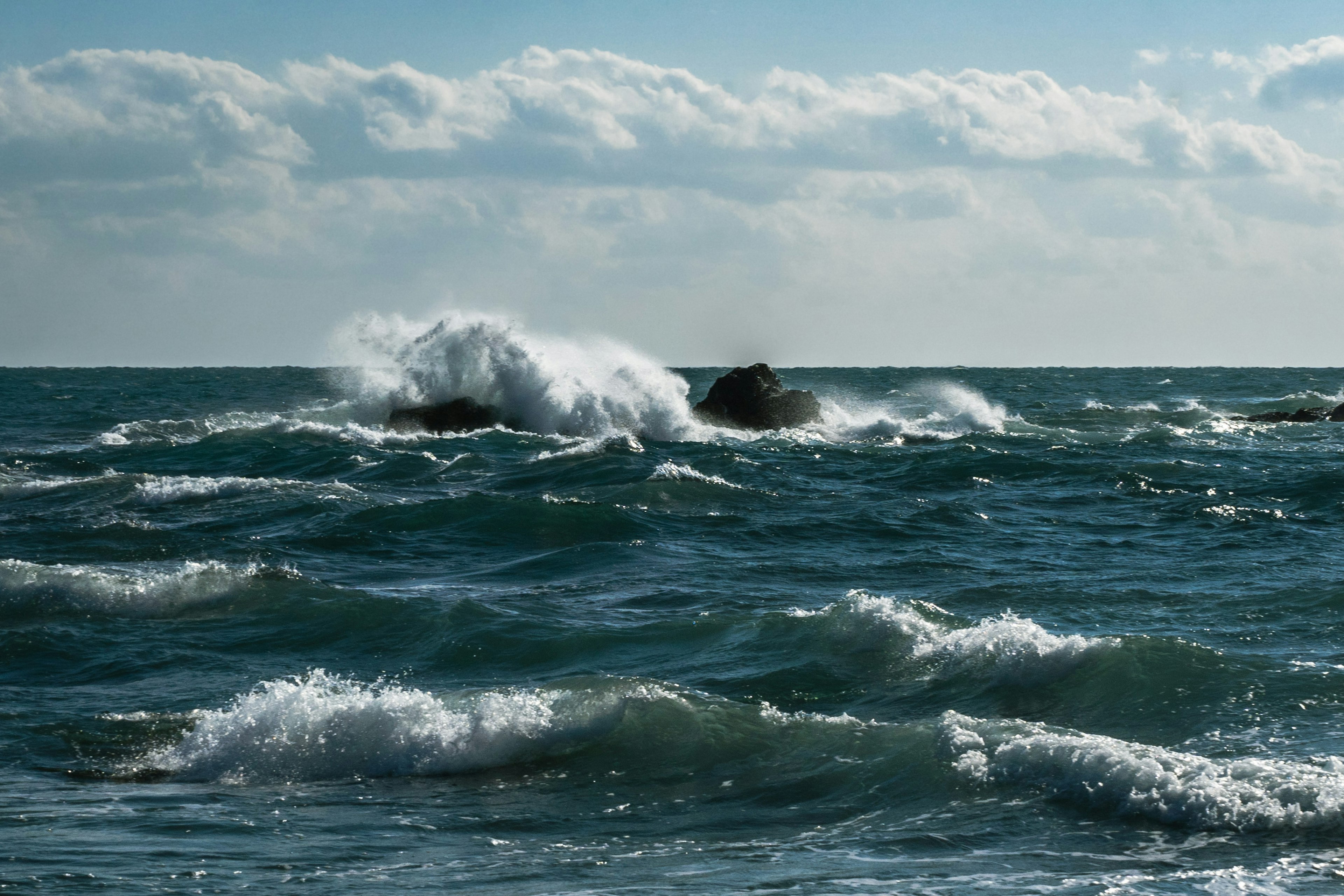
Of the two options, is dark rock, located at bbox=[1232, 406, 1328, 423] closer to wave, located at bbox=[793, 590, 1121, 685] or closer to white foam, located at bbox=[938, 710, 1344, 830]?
wave, located at bbox=[793, 590, 1121, 685]

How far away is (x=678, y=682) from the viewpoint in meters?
9.38

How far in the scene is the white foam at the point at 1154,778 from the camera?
20.1 feet

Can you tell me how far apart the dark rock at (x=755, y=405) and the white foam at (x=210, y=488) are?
13.8m

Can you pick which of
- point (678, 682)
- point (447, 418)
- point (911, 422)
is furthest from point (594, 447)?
point (678, 682)

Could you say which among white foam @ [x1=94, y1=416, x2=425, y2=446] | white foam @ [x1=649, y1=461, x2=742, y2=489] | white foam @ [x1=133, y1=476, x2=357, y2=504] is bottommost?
white foam @ [x1=133, y1=476, x2=357, y2=504]

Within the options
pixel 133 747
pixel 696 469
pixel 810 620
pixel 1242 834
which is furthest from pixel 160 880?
pixel 696 469

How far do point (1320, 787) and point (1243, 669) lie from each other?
2751 millimetres

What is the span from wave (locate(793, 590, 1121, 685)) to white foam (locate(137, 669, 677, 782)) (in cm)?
220

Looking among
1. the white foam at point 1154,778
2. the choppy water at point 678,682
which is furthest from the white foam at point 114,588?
the white foam at point 1154,778

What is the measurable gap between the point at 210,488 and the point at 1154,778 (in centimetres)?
1629

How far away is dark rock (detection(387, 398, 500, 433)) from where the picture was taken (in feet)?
105

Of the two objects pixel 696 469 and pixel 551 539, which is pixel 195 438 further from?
pixel 551 539

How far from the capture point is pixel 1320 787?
20.5 feet

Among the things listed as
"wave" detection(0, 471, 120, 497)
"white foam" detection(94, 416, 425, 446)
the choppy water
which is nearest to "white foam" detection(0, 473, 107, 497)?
"wave" detection(0, 471, 120, 497)
